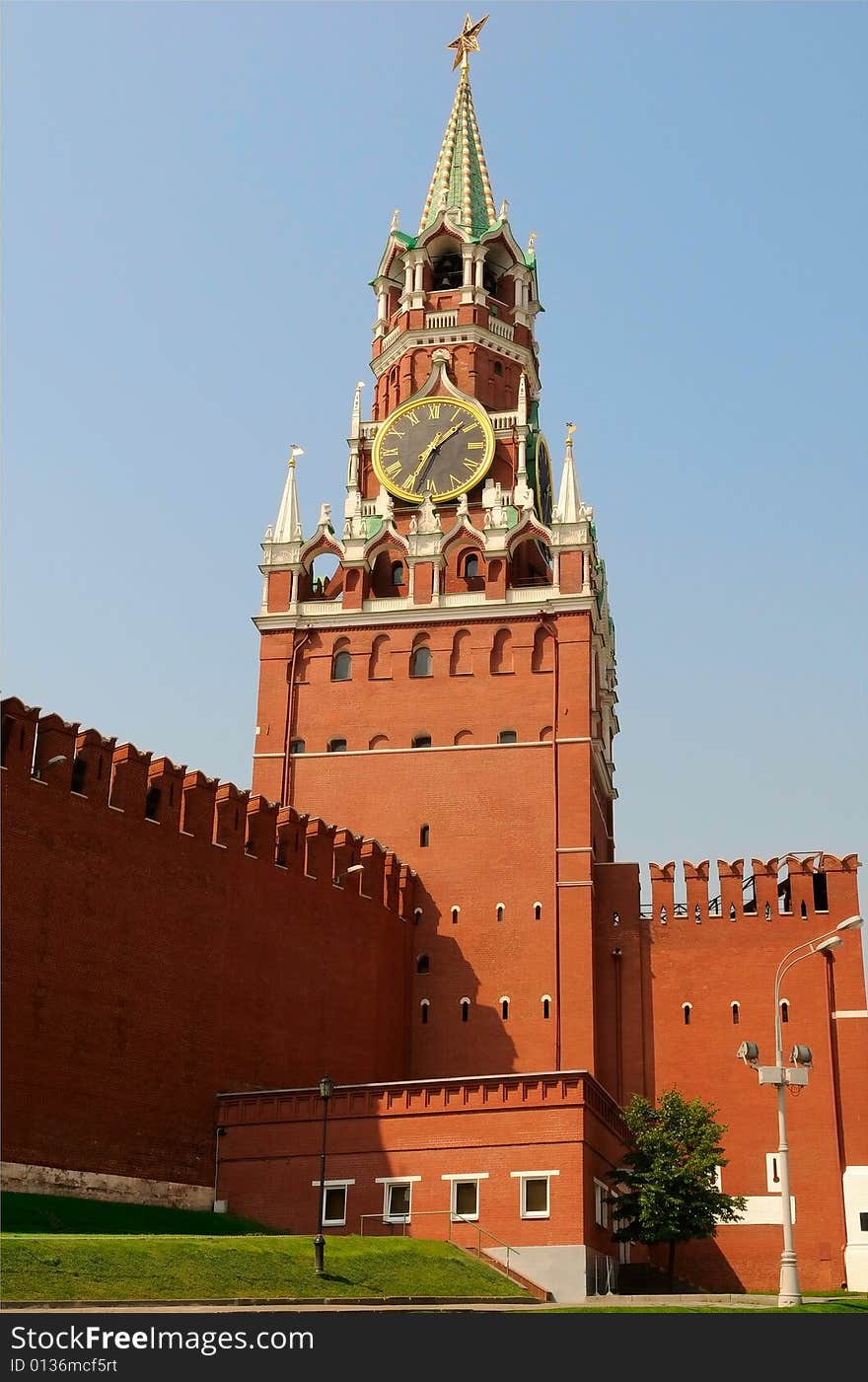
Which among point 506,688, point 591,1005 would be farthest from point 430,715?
point 591,1005

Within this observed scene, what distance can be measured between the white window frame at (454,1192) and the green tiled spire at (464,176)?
37.2 m

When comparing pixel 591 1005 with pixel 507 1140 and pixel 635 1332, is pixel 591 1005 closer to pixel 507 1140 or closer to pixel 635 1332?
pixel 507 1140

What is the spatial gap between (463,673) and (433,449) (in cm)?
950

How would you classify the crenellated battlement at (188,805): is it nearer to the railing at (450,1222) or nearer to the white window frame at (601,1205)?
the railing at (450,1222)

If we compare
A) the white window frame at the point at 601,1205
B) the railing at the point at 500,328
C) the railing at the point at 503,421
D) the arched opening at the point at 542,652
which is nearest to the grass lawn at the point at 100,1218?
the white window frame at the point at 601,1205

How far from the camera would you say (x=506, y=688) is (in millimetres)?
53688

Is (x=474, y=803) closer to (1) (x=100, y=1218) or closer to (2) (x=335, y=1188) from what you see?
(2) (x=335, y=1188)

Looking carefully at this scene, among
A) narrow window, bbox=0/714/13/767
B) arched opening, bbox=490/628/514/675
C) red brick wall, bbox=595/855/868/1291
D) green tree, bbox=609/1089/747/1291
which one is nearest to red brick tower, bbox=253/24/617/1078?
arched opening, bbox=490/628/514/675

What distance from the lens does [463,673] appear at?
54.4 metres

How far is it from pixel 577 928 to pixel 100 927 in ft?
55.3

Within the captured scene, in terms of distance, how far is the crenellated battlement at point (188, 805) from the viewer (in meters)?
36.9

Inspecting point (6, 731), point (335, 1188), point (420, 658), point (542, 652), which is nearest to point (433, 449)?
point (420, 658)

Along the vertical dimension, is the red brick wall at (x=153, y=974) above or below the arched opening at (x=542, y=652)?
below

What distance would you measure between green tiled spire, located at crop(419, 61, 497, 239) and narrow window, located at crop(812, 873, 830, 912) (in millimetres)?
27437
